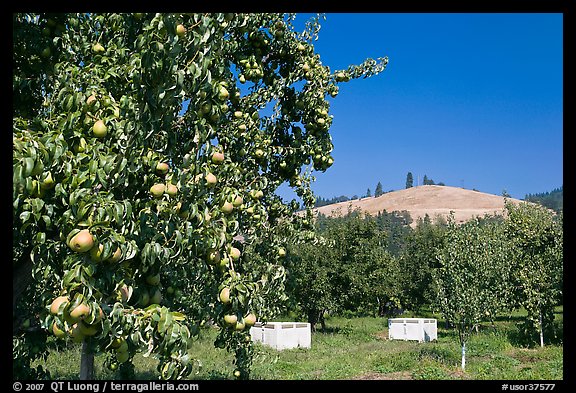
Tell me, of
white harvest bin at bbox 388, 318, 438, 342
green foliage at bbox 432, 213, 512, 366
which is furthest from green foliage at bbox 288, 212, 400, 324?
green foliage at bbox 432, 213, 512, 366

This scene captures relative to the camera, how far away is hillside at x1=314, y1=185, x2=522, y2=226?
6329 inches

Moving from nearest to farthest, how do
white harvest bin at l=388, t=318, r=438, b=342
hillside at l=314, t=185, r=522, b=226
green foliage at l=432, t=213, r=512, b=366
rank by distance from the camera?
green foliage at l=432, t=213, r=512, b=366 → white harvest bin at l=388, t=318, r=438, b=342 → hillside at l=314, t=185, r=522, b=226

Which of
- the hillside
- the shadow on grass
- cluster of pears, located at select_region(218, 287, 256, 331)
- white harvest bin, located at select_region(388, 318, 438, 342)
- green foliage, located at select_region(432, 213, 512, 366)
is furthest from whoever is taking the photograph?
the hillside

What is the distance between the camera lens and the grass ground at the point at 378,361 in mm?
15484

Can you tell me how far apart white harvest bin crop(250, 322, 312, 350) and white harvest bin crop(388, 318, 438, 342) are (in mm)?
6072

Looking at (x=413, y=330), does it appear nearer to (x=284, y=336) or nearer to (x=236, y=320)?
(x=284, y=336)

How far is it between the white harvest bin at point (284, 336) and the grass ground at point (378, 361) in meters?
0.67

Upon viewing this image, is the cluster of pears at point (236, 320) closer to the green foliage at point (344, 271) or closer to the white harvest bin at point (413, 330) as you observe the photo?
the green foliage at point (344, 271)

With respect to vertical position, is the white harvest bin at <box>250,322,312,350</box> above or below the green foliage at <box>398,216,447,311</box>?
below

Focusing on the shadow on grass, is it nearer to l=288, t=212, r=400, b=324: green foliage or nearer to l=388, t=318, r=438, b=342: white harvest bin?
l=388, t=318, r=438, b=342: white harvest bin

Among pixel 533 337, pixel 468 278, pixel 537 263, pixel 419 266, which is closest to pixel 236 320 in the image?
pixel 468 278

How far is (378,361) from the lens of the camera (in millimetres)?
18875

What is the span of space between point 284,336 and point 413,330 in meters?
8.18
